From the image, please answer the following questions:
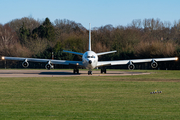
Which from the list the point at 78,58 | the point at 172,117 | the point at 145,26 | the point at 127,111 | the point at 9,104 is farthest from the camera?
the point at 145,26

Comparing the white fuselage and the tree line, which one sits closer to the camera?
the white fuselage

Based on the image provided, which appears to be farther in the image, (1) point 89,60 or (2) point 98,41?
(2) point 98,41

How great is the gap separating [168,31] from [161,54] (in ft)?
126

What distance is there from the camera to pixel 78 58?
8644cm

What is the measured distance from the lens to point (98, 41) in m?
99.0

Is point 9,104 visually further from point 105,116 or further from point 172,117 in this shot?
point 172,117

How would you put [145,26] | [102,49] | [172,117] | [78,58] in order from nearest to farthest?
[172,117]
[78,58]
[102,49]
[145,26]

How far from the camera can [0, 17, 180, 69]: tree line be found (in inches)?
3172

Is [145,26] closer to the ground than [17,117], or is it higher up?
higher up

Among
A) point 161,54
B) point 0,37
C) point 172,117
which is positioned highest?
point 0,37

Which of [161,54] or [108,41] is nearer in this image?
[161,54]

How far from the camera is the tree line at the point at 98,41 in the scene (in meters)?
80.6

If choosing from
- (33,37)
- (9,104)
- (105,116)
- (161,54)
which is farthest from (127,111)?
(33,37)

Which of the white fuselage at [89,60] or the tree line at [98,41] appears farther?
the tree line at [98,41]
